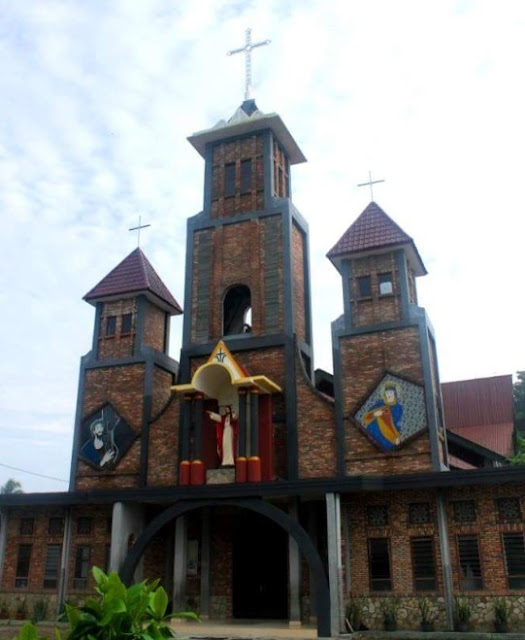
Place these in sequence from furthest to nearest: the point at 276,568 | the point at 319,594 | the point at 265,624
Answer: the point at 276,568 < the point at 265,624 < the point at 319,594

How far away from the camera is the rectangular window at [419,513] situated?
1756cm

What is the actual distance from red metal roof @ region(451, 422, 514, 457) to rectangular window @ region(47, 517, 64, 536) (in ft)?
56.3

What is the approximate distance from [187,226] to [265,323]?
5.08m

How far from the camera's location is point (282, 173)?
1016 inches

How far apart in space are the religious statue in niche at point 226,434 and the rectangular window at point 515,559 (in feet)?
24.3

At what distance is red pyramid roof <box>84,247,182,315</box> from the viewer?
24.4 meters

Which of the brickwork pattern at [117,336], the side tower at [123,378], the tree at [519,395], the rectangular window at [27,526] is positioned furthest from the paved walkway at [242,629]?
the tree at [519,395]

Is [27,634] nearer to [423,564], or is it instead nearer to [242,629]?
[242,629]

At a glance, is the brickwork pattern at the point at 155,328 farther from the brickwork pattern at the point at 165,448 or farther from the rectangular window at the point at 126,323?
the brickwork pattern at the point at 165,448

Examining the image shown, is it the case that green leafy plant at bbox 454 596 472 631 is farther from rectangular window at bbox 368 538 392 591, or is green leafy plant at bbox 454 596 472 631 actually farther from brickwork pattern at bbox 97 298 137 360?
brickwork pattern at bbox 97 298 137 360

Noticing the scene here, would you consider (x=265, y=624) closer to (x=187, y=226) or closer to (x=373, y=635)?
(x=373, y=635)

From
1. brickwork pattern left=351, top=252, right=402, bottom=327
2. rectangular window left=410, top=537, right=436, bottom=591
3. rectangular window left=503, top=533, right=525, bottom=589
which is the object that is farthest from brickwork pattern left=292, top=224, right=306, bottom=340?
rectangular window left=503, top=533, right=525, bottom=589

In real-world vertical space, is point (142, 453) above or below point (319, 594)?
above

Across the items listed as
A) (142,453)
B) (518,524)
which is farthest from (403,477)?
(142,453)
